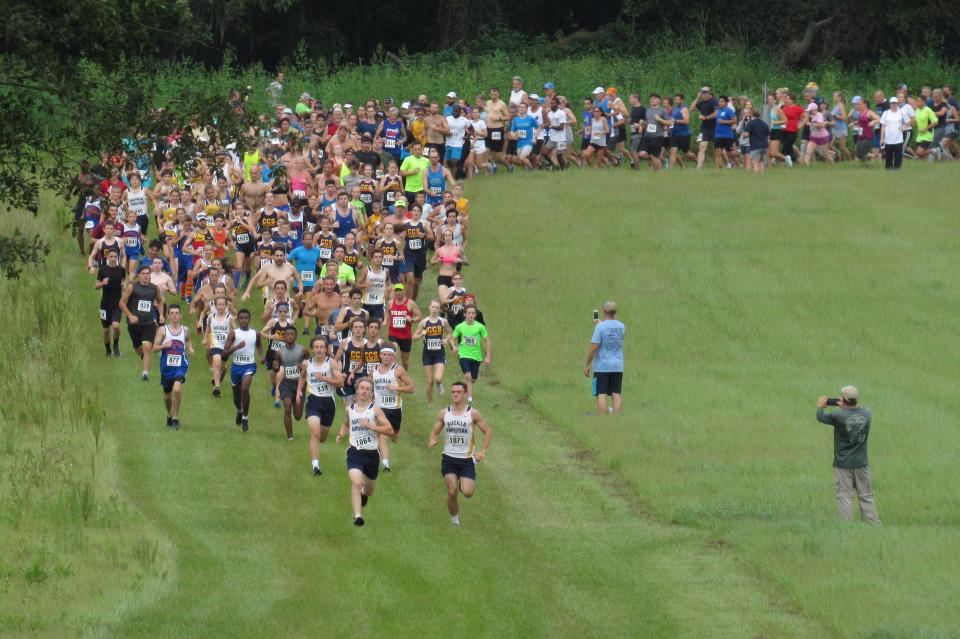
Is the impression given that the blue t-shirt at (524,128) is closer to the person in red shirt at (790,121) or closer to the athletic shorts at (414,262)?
the person in red shirt at (790,121)

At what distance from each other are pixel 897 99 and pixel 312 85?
1794cm

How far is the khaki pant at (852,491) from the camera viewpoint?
65.3 ft

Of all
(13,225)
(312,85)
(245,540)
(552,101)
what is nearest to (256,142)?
(245,540)

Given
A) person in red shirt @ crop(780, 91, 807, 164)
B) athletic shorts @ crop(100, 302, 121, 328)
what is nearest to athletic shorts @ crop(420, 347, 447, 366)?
athletic shorts @ crop(100, 302, 121, 328)

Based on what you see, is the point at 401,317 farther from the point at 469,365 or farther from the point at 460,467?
the point at 460,467

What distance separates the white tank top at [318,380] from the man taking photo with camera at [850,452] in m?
6.70

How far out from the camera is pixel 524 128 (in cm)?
4269

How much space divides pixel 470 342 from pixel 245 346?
144 inches

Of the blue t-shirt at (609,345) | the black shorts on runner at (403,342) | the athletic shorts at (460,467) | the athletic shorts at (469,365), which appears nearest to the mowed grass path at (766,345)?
the blue t-shirt at (609,345)

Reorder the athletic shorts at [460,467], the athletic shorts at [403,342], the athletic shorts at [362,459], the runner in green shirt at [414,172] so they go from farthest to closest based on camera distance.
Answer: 1. the runner in green shirt at [414,172]
2. the athletic shorts at [403,342]
3. the athletic shorts at [460,467]
4. the athletic shorts at [362,459]

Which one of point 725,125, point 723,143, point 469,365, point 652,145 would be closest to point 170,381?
point 469,365

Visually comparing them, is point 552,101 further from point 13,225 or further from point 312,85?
point 13,225

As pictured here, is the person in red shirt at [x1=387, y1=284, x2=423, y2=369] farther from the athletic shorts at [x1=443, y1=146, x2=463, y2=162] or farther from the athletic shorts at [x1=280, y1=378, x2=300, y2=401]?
the athletic shorts at [x1=443, y1=146, x2=463, y2=162]

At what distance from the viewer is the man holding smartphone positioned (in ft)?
82.4
